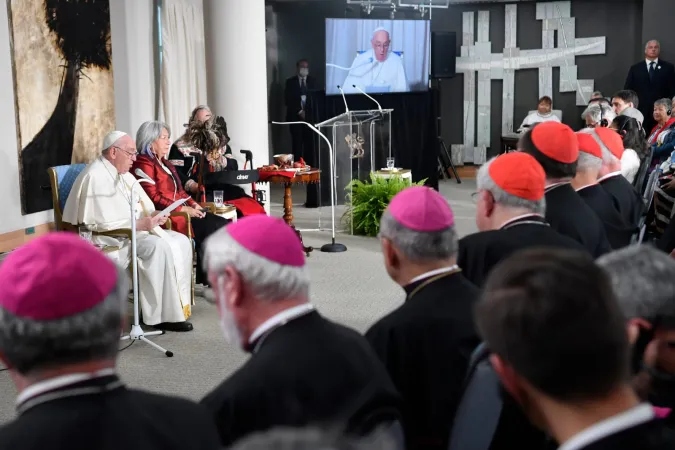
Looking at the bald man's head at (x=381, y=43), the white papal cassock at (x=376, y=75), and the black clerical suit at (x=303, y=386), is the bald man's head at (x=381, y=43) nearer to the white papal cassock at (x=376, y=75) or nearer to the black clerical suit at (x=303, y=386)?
the white papal cassock at (x=376, y=75)

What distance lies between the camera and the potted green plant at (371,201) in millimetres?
8469

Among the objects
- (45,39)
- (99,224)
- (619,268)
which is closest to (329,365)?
(619,268)

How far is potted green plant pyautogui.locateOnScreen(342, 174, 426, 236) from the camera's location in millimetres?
8469

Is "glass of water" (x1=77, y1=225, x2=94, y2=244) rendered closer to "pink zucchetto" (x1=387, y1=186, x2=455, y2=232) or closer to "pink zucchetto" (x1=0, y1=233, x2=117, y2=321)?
"pink zucchetto" (x1=387, y1=186, x2=455, y2=232)

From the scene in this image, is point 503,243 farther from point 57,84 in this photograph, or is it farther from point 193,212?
point 57,84

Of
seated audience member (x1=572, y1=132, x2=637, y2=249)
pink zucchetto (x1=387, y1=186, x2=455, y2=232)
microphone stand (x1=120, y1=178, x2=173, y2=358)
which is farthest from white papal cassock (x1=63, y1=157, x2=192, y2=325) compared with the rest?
pink zucchetto (x1=387, y1=186, x2=455, y2=232)

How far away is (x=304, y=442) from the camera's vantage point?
2.08 ft

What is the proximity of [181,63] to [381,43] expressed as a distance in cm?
342

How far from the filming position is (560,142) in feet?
11.2

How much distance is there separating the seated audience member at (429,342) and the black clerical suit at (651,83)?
33.8ft

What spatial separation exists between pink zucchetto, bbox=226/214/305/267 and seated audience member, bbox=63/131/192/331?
344 centimetres

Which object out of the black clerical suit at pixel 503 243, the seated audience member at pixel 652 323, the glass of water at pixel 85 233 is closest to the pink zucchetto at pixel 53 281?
the seated audience member at pixel 652 323

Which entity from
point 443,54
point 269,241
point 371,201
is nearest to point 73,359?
point 269,241

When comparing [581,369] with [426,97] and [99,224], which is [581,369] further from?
[426,97]
